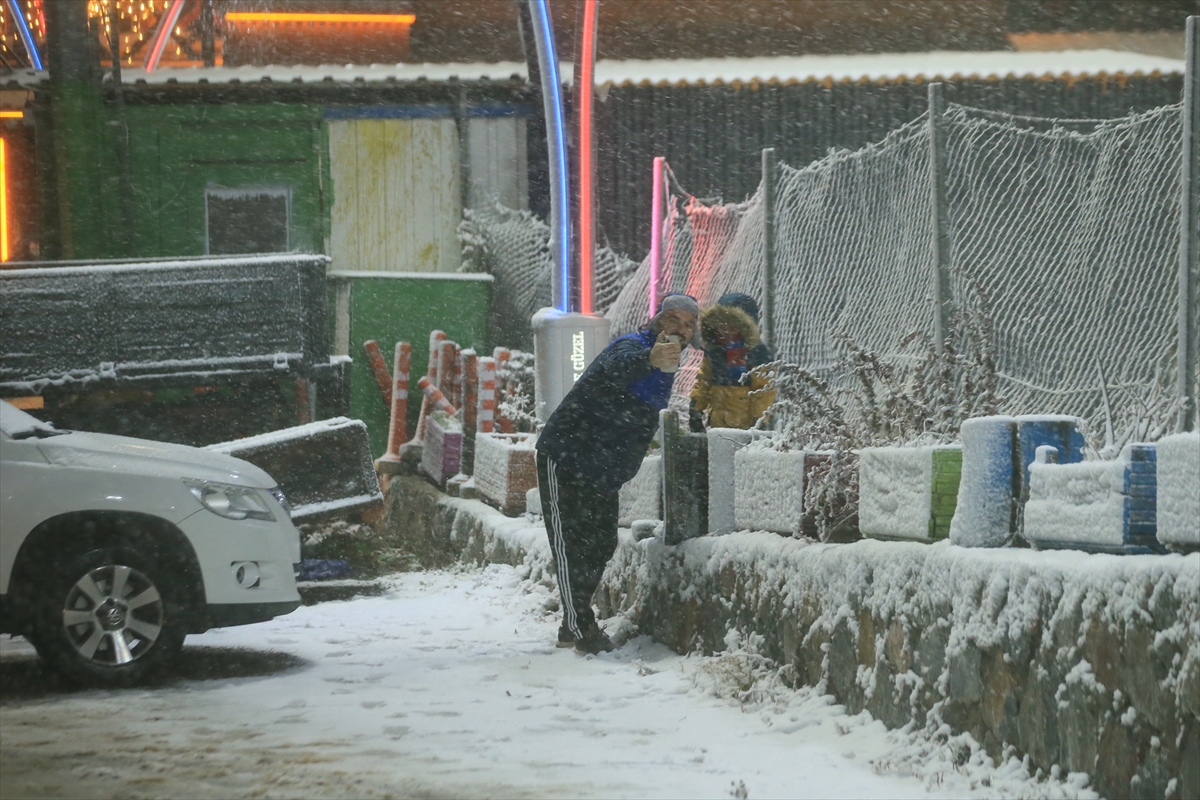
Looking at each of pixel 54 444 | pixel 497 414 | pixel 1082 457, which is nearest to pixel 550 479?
pixel 54 444

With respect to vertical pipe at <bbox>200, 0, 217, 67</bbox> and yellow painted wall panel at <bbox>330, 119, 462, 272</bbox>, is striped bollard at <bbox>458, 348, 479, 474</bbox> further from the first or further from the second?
vertical pipe at <bbox>200, 0, 217, 67</bbox>

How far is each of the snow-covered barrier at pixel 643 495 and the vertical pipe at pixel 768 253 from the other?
993 mm

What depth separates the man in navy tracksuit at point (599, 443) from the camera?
7.34 meters

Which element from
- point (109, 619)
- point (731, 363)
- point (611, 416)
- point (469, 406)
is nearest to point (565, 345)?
point (731, 363)

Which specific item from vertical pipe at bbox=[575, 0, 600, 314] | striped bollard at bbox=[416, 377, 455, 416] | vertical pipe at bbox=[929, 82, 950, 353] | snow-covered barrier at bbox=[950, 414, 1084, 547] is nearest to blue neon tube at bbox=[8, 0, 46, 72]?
striped bollard at bbox=[416, 377, 455, 416]

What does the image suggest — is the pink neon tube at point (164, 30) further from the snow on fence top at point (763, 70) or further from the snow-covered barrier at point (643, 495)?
the snow-covered barrier at point (643, 495)

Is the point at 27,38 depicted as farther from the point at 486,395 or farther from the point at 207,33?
the point at 486,395

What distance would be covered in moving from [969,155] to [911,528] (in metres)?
3.31

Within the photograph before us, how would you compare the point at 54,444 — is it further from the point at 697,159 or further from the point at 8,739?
the point at 697,159

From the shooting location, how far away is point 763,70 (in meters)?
19.7

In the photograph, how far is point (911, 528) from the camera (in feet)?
16.3

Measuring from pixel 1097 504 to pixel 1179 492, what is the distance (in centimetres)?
→ 39

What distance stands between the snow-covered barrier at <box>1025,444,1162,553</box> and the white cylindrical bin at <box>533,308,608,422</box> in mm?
5916

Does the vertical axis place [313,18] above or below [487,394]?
above
